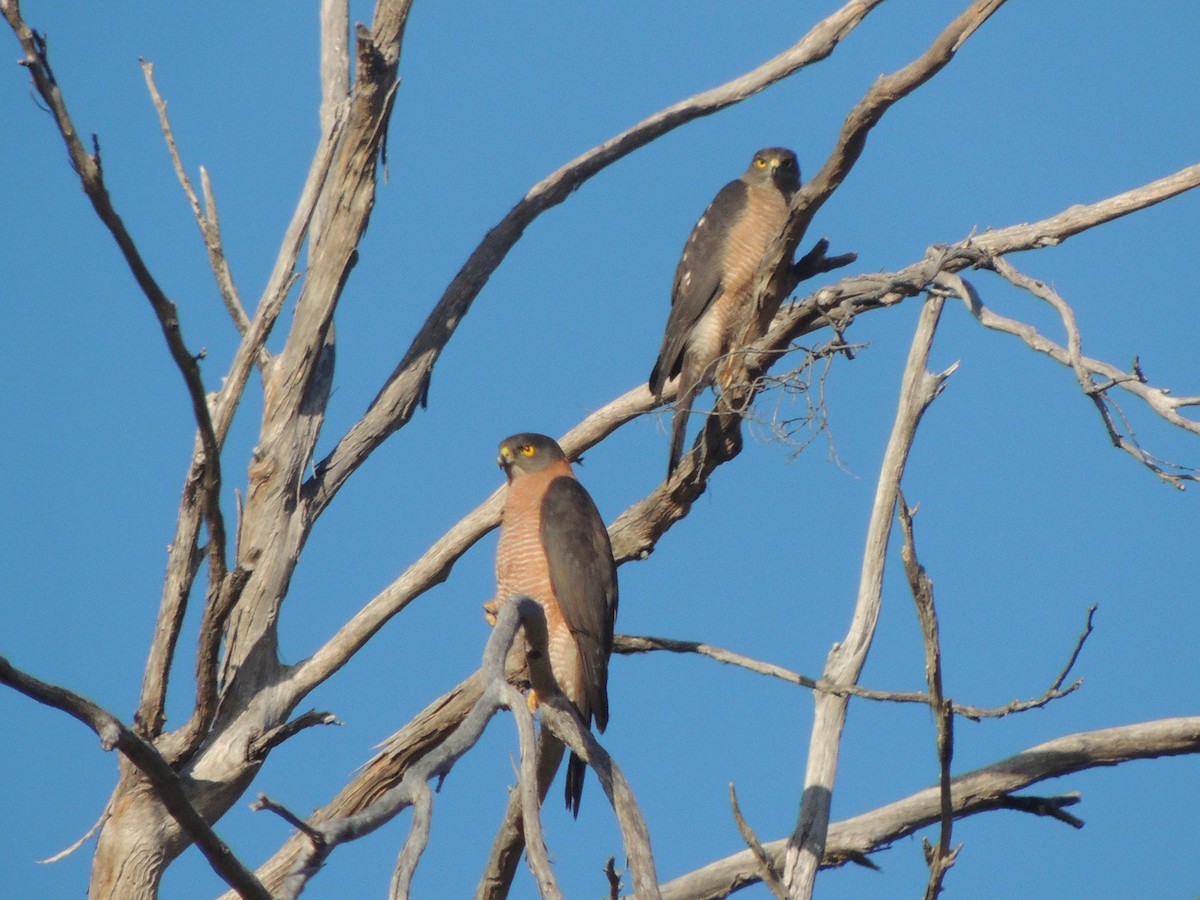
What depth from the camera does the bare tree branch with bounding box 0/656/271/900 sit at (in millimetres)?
3467

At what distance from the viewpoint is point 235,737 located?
5.83 m

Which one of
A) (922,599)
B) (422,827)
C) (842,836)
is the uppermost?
(842,836)

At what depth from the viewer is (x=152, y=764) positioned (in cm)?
383

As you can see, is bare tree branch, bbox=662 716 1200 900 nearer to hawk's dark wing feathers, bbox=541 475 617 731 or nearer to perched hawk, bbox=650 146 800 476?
hawk's dark wing feathers, bbox=541 475 617 731

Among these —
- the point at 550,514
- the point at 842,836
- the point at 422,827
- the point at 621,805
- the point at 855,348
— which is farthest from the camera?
the point at 550,514

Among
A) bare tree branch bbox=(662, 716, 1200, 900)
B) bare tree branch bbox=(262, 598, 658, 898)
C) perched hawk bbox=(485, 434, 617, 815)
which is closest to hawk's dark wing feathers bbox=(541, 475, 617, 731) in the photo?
perched hawk bbox=(485, 434, 617, 815)

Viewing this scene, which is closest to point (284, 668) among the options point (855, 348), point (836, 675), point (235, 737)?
point (235, 737)

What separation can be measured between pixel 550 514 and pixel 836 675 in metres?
1.52

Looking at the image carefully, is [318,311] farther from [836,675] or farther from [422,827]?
[422,827]

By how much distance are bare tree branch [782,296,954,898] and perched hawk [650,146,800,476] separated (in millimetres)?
1109

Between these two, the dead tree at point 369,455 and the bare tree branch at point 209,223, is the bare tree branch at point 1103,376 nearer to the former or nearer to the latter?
the dead tree at point 369,455

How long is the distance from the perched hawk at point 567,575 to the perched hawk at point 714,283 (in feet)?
2.68

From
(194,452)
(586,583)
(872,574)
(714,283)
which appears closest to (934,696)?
(872,574)

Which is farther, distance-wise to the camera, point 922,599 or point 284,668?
point 284,668
